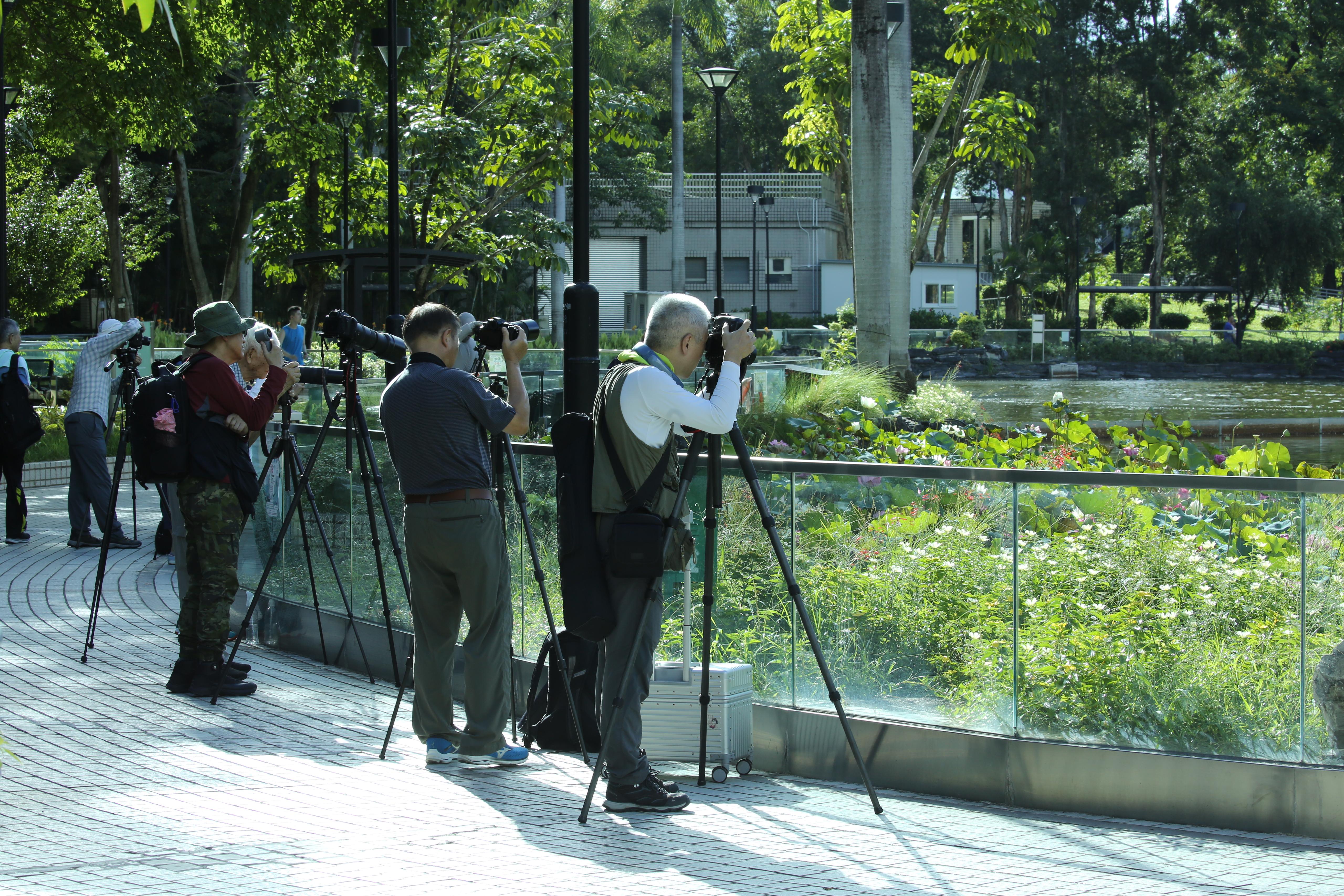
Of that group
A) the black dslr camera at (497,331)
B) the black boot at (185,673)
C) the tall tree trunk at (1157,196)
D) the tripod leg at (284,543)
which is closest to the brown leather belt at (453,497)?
the black dslr camera at (497,331)

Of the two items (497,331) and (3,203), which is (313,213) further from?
(497,331)

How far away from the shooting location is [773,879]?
4.52 metres

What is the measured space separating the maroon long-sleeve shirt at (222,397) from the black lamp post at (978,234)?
50425 mm

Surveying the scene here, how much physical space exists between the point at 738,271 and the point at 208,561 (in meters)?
53.1

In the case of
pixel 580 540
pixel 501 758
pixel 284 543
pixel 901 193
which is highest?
pixel 901 193

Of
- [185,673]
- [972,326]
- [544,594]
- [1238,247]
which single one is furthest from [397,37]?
[1238,247]

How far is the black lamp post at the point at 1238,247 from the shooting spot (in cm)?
5500

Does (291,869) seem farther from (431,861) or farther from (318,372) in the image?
(318,372)

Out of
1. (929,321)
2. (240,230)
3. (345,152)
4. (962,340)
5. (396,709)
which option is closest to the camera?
(396,709)

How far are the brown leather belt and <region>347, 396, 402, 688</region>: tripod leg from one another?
156 cm

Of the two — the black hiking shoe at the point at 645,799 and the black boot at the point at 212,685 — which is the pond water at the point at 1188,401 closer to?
the black boot at the point at 212,685

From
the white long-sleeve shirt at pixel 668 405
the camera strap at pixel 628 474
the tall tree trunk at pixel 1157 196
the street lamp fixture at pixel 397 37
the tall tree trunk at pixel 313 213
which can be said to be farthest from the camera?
the tall tree trunk at pixel 1157 196

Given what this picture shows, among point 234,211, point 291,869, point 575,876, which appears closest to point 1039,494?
point 575,876

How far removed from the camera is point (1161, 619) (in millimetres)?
5352
